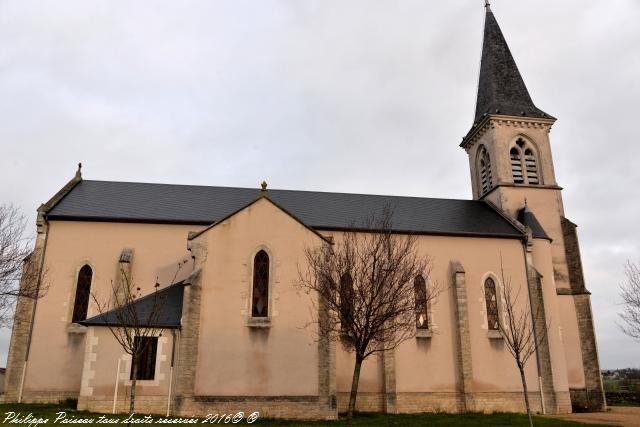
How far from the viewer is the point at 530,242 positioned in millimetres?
24453

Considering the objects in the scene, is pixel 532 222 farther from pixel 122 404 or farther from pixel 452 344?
pixel 122 404

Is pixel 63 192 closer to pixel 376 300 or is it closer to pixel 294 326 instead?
pixel 294 326

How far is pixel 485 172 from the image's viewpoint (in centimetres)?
3092

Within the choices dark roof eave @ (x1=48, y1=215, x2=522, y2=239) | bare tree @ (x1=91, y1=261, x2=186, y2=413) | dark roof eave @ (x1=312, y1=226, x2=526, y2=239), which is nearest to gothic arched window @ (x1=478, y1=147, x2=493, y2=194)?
dark roof eave @ (x1=312, y1=226, x2=526, y2=239)

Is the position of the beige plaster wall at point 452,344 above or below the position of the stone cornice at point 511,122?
below

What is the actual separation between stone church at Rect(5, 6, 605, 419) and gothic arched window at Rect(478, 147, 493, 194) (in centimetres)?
70

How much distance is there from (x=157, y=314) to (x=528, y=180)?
2261 cm

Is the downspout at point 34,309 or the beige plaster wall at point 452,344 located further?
the beige plaster wall at point 452,344

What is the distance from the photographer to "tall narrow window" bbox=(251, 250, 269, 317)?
19.0 m

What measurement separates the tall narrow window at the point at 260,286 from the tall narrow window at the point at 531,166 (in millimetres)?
18170

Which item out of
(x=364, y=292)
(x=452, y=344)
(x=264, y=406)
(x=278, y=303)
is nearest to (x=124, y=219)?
(x=278, y=303)

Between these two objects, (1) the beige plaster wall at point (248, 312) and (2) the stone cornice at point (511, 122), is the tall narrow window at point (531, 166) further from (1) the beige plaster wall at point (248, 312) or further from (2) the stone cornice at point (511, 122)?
(1) the beige plaster wall at point (248, 312)

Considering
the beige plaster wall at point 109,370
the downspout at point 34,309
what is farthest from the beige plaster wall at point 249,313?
the downspout at point 34,309

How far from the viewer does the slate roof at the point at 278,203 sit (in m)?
22.8
